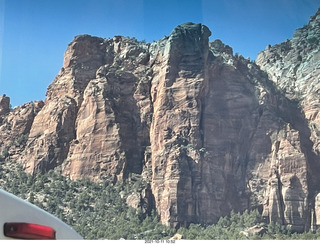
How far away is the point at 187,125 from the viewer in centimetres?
3072

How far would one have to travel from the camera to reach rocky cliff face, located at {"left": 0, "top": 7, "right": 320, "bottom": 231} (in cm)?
2819

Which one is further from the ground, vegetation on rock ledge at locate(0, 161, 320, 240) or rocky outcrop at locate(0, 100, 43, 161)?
rocky outcrop at locate(0, 100, 43, 161)

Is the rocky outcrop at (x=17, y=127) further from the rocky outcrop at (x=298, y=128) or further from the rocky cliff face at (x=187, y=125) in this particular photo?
the rocky outcrop at (x=298, y=128)

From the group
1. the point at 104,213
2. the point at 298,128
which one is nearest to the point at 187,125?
the point at 298,128

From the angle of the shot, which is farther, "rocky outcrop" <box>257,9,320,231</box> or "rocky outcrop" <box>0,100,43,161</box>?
"rocky outcrop" <box>0,100,43,161</box>

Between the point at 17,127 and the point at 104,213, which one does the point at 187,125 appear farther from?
the point at 17,127

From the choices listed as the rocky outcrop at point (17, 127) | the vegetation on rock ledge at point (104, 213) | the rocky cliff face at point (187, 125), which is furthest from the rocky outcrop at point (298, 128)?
the rocky outcrop at point (17, 127)

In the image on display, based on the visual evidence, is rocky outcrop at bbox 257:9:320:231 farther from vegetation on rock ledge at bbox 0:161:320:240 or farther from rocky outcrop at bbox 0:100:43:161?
rocky outcrop at bbox 0:100:43:161

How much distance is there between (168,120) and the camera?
3181 cm

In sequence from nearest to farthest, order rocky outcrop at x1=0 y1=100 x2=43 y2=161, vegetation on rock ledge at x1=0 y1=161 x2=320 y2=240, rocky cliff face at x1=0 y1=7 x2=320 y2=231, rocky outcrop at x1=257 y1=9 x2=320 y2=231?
vegetation on rock ledge at x1=0 y1=161 x2=320 y2=240 → rocky outcrop at x1=257 y1=9 x2=320 y2=231 → rocky cliff face at x1=0 y1=7 x2=320 y2=231 → rocky outcrop at x1=0 y1=100 x2=43 y2=161

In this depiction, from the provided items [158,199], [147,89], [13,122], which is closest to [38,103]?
[13,122]

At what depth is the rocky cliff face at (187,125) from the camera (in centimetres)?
2819

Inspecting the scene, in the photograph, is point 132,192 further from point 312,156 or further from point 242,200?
point 312,156

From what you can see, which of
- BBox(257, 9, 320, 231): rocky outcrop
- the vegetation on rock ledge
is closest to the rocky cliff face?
BBox(257, 9, 320, 231): rocky outcrop
